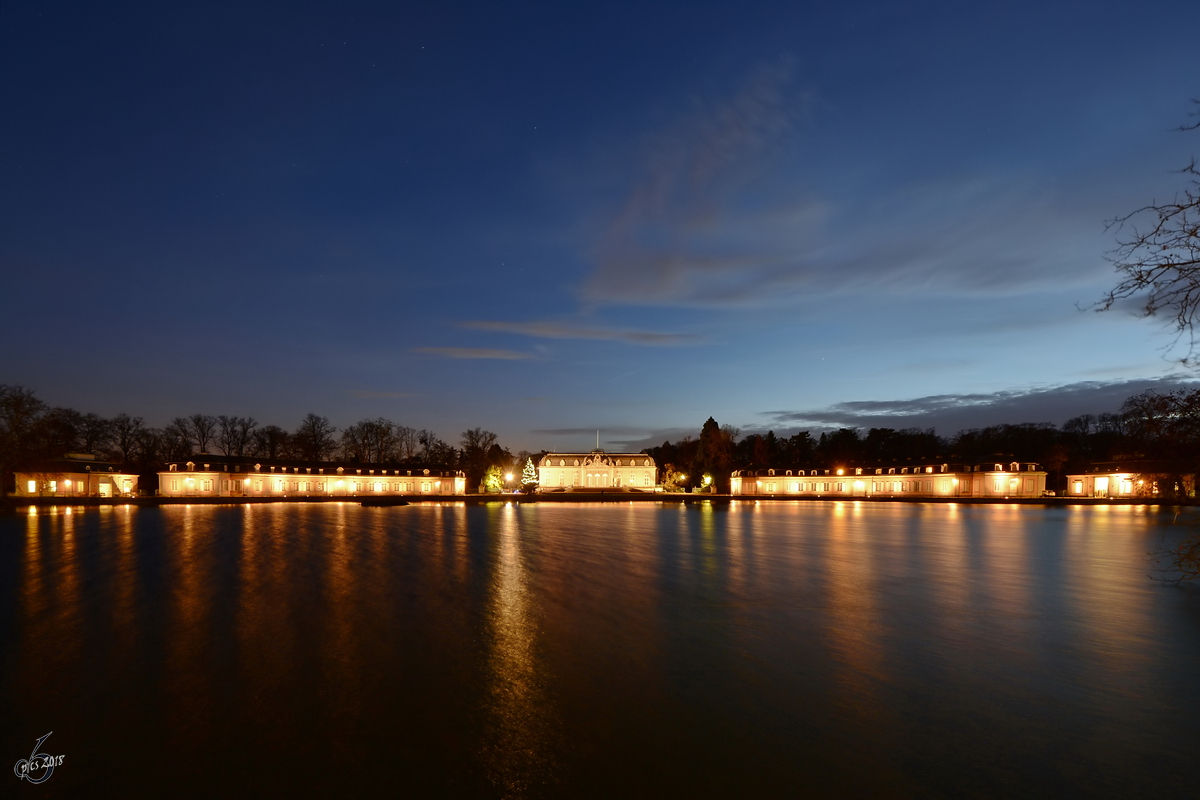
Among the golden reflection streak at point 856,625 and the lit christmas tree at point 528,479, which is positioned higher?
the golden reflection streak at point 856,625

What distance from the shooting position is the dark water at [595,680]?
6.95 meters

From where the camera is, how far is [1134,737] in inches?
316

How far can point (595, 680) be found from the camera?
32.1 ft

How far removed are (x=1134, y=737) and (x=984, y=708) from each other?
1.60 meters

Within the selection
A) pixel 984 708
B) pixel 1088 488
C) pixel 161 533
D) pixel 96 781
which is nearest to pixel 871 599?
pixel 984 708

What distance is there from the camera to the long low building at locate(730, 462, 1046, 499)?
86.9 m

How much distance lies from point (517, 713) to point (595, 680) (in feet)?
5.39

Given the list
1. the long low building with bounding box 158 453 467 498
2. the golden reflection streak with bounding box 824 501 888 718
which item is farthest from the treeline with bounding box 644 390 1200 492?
the golden reflection streak with bounding box 824 501 888 718

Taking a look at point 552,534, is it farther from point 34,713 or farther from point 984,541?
point 34,713

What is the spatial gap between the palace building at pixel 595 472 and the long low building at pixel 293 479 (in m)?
16.1
